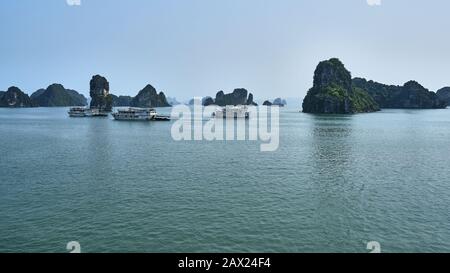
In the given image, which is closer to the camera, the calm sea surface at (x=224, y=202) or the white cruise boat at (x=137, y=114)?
the calm sea surface at (x=224, y=202)

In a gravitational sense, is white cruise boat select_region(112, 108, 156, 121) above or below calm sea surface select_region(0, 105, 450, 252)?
above

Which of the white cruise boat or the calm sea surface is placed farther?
the white cruise boat

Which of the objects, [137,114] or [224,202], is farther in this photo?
[137,114]

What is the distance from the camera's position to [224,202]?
1532 inches

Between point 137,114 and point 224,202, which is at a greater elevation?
point 137,114

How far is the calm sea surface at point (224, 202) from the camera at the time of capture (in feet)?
95.1

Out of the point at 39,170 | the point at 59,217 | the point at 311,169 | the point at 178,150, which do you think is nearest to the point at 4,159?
the point at 39,170

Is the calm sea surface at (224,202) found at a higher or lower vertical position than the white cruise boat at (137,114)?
lower

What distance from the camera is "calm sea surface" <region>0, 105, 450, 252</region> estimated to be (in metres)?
29.0

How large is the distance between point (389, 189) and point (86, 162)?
50.1 metres

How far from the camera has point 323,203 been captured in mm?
39219

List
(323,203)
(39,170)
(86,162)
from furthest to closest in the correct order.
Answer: (86,162) < (39,170) < (323,203)
